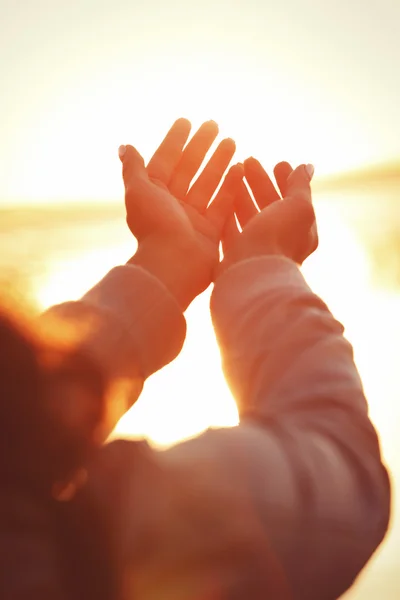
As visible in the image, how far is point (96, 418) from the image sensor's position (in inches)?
13.7

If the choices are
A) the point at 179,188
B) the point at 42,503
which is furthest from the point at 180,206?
the point at 42,503

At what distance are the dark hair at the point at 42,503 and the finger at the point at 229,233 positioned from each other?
0.63 m

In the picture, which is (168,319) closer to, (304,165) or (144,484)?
(144,484)

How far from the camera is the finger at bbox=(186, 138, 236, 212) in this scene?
1.07m

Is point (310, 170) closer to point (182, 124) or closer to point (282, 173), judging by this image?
point (282, 173)

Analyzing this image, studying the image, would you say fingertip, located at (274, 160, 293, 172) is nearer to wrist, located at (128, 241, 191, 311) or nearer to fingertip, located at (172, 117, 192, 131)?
fingertip, located at (172, 117, 192, 131)

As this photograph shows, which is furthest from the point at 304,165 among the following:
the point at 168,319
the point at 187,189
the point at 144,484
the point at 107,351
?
the point at 144,484

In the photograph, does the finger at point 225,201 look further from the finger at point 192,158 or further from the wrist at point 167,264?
the wrist at point 167,264

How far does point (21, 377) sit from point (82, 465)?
6 cm

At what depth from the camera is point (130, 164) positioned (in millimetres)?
1004

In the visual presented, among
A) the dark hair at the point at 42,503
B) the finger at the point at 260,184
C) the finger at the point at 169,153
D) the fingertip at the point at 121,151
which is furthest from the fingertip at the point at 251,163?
the dark hair at the point at 42,503

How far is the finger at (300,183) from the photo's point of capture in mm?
970

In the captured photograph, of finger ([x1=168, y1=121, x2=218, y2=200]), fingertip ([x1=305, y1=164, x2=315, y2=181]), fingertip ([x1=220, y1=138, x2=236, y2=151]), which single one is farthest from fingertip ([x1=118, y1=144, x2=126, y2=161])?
fingertip ([x1=305, y1=164, x2=315, y2=181])

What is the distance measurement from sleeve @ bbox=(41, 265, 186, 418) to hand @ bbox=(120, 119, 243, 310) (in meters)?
0.08
